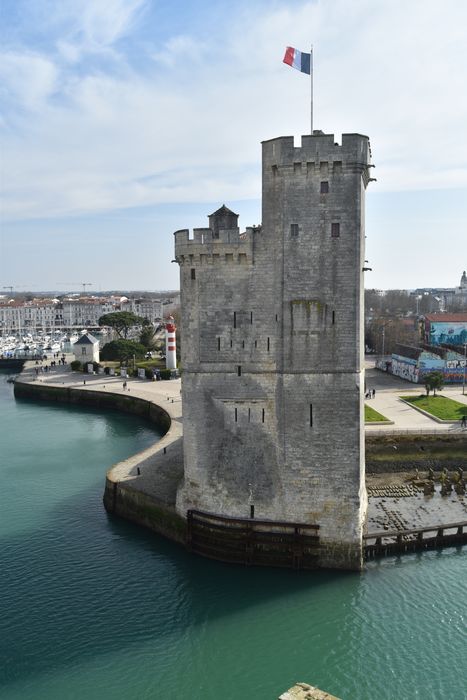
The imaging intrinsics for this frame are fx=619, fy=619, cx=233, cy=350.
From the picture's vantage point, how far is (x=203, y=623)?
1856cm

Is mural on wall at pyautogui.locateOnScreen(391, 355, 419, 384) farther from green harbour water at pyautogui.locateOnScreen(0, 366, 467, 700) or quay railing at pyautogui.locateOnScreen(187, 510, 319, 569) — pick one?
quay railing at pyautogui.locateOnScreen(187, 510, 319, 569)

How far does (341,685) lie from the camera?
625 inches

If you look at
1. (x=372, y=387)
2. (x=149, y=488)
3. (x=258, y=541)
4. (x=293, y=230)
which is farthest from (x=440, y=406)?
(x=293, y=230)

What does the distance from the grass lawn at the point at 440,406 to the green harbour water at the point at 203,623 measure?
16.0 meters

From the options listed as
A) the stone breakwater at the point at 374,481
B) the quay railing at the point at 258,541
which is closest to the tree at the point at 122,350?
the stone breakwater at the point at 374,481

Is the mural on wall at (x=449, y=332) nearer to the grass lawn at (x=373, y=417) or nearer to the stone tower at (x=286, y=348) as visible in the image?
the grass lawn at (x=373, y=417)

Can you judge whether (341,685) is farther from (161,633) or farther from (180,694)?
(161,633)

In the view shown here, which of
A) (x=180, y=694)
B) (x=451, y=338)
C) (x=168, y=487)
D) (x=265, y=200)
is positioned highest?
(x=265, y=200)

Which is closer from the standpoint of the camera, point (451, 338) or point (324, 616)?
point (324, 616)

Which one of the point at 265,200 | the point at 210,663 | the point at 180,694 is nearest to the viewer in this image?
the point at 180,694

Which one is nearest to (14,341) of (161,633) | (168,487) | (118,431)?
(118,431)

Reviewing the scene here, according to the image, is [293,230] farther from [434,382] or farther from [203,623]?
[434,382]

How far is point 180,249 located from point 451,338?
150ft

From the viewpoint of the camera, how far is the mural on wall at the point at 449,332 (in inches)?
2399
